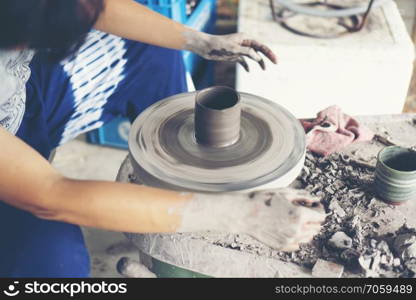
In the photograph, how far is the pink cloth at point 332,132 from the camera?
1763 mm

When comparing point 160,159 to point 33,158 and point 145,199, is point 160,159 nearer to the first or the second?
point 145,199

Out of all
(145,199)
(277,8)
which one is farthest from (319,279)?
(277,8)

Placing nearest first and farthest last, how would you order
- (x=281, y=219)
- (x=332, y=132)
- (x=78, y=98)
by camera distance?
1. (x=281, y=219)
2. (x=332, y=132)
3. (x=78, y=98)

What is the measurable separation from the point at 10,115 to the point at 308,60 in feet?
4.39

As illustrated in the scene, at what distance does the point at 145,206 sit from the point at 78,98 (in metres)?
0.88

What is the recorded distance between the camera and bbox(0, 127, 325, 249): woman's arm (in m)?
1.28

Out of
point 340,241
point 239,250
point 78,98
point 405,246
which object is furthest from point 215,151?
point 78,98

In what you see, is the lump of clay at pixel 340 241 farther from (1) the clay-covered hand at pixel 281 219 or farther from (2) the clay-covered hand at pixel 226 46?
(2) the clay-covered hand at pixel 226 46

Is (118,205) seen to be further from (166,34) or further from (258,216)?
(166,34)

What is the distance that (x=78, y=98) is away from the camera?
6.63 feet

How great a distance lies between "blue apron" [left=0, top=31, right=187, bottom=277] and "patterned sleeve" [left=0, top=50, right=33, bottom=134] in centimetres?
10

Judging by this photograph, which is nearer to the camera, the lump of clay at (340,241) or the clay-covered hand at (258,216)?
the clay-covered hand at (258,216)

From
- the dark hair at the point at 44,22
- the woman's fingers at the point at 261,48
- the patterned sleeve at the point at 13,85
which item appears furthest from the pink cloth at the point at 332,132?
the patterned sleeve at the point at 13,85

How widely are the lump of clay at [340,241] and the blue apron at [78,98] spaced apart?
740mm
